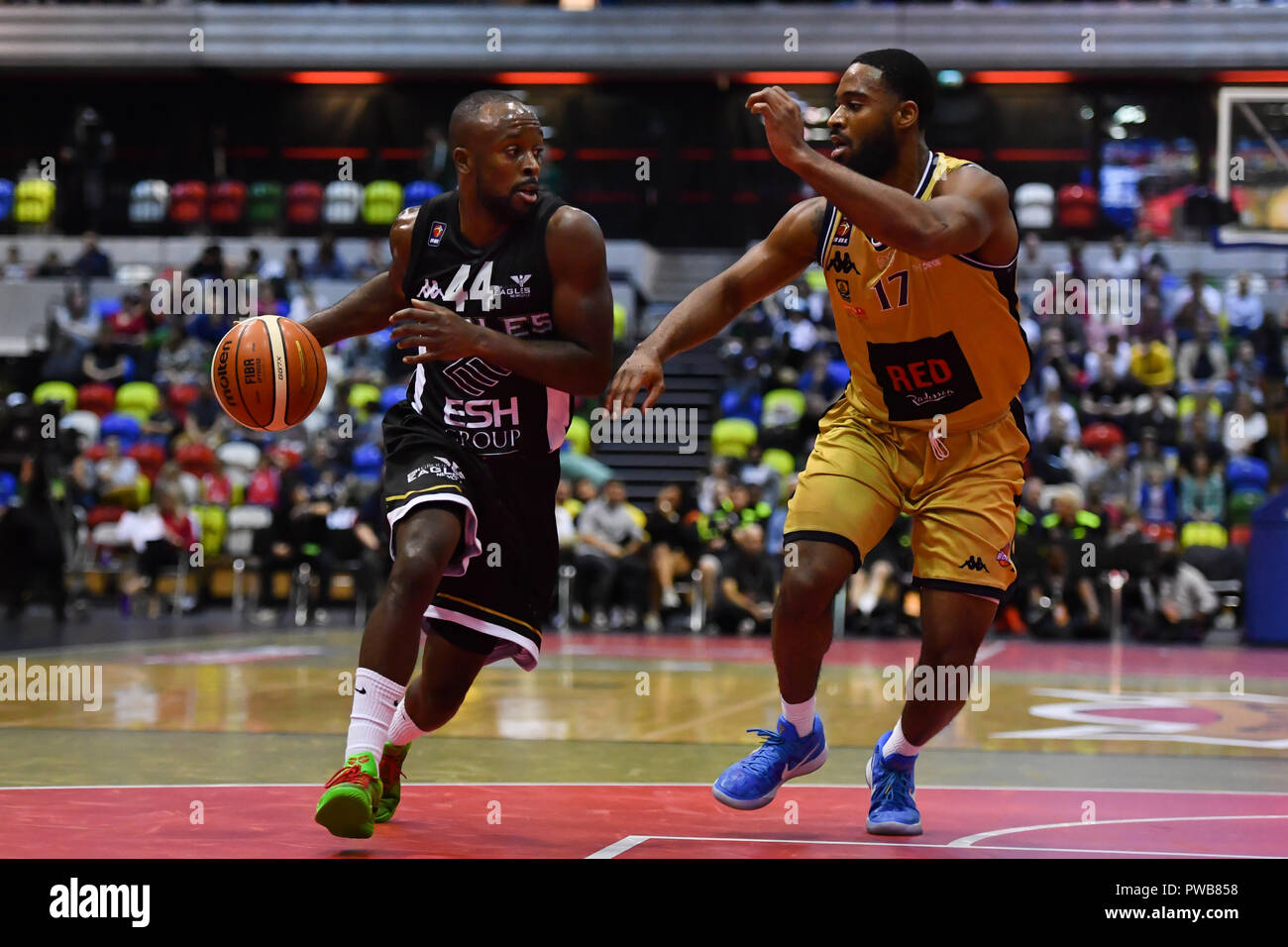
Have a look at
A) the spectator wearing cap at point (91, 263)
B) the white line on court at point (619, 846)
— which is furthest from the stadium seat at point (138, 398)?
the white line on court at point (619, 846)

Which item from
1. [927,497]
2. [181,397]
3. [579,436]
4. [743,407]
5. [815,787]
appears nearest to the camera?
[927,497]

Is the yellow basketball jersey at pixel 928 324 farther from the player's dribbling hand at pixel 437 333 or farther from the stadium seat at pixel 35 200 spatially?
the stadium seat at pixel 35 200

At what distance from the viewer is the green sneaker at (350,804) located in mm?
4086

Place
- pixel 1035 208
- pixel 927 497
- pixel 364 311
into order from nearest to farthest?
pixel 927 497
pixel 364 311
pixel 1035 208

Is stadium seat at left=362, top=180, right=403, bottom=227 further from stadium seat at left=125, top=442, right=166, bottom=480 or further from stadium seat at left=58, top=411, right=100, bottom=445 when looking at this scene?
stadium seat at left=125, top=442, right=166, bottom=480

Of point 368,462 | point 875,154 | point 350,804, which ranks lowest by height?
point 350,804

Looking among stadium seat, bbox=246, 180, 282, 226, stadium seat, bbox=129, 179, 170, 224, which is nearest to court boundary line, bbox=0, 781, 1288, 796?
stadium seat, bbox=246, 180, 282, 226

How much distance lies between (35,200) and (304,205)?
4.24m

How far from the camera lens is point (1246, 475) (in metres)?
15.7

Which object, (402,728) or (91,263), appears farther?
(91,263)

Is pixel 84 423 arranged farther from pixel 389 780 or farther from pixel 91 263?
pixel 389 780

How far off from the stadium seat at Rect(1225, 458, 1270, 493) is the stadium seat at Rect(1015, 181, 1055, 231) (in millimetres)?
7586

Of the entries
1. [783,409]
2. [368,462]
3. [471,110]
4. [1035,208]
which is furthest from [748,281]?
[1035,208]
